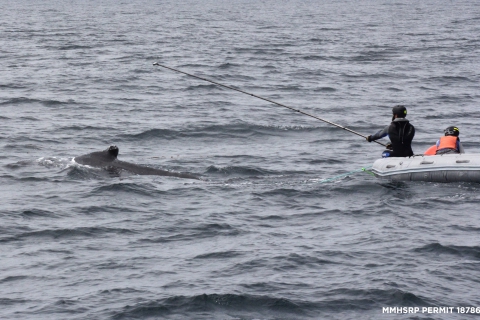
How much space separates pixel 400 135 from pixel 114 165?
6115mm

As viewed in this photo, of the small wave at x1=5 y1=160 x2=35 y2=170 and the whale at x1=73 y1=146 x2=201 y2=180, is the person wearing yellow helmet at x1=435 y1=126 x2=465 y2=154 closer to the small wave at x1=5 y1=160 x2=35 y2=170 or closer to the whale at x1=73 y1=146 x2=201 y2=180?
the whale at x1=73 y1=146 x2=201 y2=180

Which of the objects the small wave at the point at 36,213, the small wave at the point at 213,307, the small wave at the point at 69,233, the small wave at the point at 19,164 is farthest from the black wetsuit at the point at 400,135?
the small wave at the point at 19,164

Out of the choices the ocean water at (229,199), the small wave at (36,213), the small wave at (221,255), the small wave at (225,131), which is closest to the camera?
the ocean water at (229,199)

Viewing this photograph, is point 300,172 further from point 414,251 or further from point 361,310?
point 361,310

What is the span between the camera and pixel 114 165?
65.3 ft

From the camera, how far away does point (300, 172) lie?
20812 millimetres

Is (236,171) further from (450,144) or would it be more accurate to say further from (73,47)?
(73,47)

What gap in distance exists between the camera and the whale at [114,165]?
64.9 ft

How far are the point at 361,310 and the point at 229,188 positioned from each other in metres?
7.13

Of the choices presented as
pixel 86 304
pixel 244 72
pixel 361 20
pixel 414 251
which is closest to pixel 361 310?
pixel 414 251

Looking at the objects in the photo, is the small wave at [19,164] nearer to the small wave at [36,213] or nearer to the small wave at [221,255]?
the small wave at [36,213]

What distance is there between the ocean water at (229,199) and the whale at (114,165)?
31cm

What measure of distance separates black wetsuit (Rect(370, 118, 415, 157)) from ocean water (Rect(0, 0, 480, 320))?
82cm

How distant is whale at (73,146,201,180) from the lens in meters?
19.8
